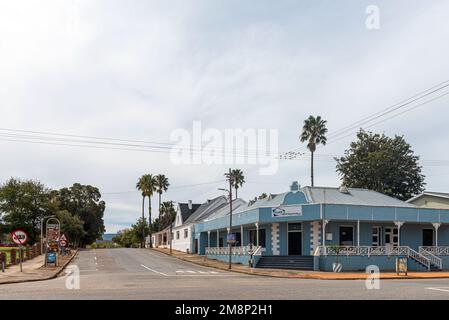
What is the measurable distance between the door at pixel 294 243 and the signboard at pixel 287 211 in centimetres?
199

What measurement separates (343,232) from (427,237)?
8401mm

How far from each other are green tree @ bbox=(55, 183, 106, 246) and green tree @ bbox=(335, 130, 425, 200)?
167 ft

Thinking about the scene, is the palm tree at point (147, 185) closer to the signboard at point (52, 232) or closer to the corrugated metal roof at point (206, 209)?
the corrugated metal roof at point (206, 209)

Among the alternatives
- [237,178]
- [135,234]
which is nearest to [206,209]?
[237,178]

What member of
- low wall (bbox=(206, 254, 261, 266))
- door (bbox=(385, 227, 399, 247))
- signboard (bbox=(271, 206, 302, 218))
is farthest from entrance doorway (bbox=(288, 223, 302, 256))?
door (bbox=(385, 227, 399, 247))

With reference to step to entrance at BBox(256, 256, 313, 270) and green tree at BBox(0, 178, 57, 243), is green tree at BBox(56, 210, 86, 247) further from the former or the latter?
step to entrance at BBox(256, 256, 313, 270)

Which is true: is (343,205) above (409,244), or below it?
above

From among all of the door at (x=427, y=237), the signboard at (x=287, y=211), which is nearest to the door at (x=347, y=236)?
the signboard at (x=287, y=211)

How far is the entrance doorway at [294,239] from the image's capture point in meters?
42.7

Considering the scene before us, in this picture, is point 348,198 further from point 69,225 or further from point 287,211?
point 69,225
